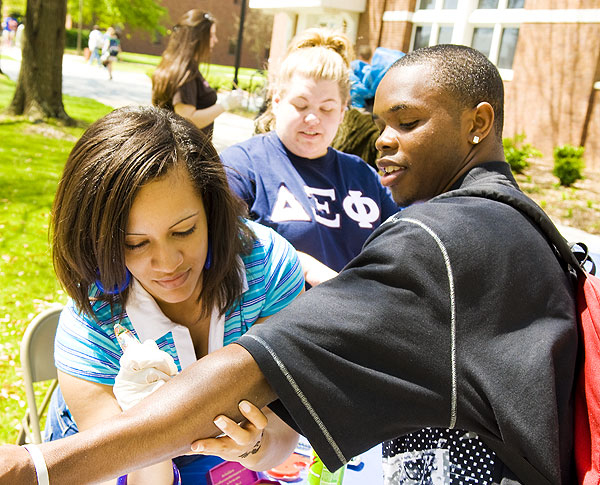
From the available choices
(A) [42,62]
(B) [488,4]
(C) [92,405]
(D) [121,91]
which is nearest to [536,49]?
(B) [488,4]

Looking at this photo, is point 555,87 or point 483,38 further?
point 483,38

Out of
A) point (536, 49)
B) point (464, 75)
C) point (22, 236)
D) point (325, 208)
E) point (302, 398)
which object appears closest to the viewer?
point (302, 398)

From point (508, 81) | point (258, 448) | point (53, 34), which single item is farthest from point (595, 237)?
point (53, 34)

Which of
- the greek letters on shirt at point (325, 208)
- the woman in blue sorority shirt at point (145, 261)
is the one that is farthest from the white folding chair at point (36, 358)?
the greek letters on shirt at point (325, 208)

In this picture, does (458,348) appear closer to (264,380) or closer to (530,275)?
(530,275)

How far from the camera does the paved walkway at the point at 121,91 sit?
39.5 feet

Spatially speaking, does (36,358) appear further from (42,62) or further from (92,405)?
(42,62)

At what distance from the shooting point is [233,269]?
1.86 metres

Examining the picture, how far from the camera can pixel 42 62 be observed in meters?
10.4

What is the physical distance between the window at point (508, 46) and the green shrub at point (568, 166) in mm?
3891

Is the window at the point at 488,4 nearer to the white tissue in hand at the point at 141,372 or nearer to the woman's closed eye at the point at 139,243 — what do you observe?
the woman's closed eye at the point at 139,243

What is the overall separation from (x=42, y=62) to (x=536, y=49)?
10.1 meters

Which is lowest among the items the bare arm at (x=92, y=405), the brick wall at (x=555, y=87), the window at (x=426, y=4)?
the bare arm at (x=92, y=405)

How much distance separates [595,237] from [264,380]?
27.1 feet
